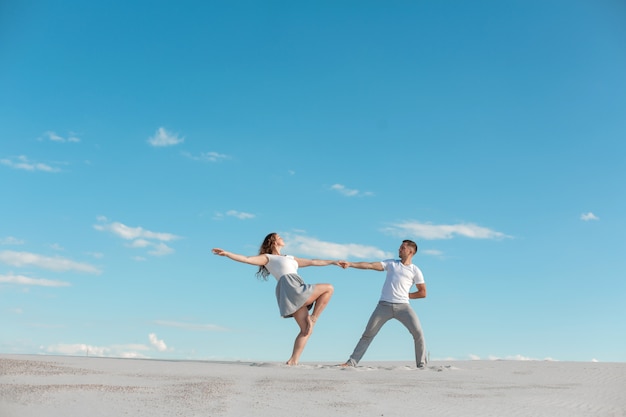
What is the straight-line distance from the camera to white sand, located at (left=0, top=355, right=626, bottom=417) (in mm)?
5660

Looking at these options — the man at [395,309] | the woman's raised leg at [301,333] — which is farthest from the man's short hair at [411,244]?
the woman's raised leg at [301,333]

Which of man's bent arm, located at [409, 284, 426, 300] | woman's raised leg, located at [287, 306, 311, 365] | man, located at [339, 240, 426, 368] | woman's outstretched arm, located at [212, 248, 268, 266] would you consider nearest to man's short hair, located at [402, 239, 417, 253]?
man, located at [339, 240, 426, 368]

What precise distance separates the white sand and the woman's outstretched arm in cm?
163

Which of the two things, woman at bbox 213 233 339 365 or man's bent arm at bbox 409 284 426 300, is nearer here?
woman at bbox 213 233 339 365

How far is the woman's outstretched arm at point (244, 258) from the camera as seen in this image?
966 centimetres

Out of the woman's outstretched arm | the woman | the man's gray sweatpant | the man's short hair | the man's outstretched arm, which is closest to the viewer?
the woman's outstretched arm

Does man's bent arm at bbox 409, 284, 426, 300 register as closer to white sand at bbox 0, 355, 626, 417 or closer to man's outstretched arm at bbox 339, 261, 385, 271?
man's outstretched arm at bbox 339, 261, 385, 271

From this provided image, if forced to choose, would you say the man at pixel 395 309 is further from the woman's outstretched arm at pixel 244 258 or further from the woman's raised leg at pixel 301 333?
the woman's outstretched arm at pixel 244 258

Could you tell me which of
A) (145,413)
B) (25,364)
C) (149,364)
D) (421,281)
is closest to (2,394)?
(145,413)

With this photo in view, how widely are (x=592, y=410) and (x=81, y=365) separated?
20.7ft

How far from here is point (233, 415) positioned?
212 inches

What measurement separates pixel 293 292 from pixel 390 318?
1827 millimetres

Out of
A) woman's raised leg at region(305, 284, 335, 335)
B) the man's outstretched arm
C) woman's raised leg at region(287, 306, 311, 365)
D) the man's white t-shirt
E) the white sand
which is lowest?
the white sand

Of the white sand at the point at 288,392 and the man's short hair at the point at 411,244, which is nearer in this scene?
the white sand at the point at 288,392
